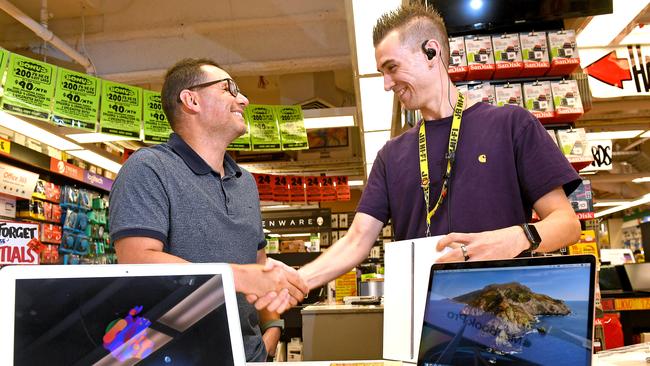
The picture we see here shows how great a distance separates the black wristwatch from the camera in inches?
57.2

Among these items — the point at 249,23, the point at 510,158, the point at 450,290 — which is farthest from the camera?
the point at 249,23

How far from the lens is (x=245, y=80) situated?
1032 cm

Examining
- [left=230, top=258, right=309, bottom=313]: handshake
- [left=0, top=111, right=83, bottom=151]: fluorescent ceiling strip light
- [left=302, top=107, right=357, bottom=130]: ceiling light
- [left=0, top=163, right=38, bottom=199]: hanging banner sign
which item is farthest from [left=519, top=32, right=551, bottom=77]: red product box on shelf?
[left=0, top=163, right=38, bottom=199]: hanging banner sign

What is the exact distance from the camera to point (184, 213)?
192 cm

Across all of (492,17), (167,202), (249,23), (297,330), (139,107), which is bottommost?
(297,330)

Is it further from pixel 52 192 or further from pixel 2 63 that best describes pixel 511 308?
pixel 52 192

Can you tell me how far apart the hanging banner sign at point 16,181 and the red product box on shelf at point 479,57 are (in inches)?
244

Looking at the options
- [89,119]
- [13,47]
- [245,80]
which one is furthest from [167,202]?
[245,80]

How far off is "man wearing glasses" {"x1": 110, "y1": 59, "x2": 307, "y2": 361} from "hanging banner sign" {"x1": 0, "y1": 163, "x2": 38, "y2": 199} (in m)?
5.84

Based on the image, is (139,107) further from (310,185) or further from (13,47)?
(310,185)

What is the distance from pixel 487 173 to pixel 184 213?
1.03 m

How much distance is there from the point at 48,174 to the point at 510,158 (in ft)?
27.7

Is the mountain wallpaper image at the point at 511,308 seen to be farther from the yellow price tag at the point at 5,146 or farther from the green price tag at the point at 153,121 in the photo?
the yellow price tag at the point at 5,146

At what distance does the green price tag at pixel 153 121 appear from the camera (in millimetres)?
6629
